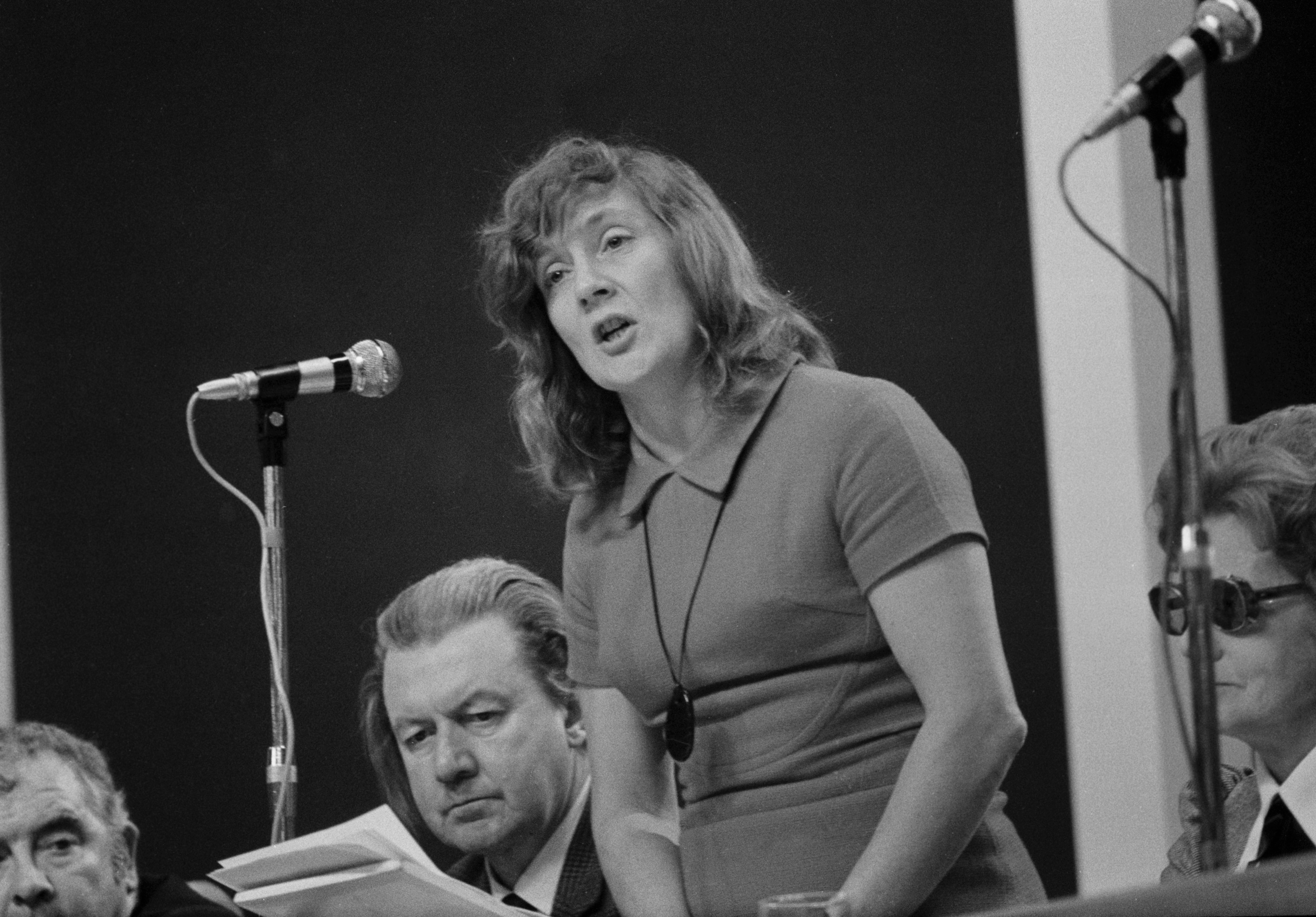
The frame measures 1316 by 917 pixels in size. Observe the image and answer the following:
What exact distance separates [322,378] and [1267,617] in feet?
4.35

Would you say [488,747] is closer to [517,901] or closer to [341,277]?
[517,901]

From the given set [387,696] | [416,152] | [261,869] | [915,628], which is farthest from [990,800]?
[416,152]

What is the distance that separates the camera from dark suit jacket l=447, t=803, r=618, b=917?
8.18 ft

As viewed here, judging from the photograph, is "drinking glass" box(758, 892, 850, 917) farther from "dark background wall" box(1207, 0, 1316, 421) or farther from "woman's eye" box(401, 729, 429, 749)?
"woman's eye" box(401, 729, 429, 749)

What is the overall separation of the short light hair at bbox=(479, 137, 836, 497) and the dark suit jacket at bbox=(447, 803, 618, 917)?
1.85 ft

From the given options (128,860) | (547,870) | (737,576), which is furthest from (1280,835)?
(128,860)

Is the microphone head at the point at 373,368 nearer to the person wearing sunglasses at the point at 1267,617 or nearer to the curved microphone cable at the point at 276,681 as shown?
the curved microphone cable at the point at 276,681

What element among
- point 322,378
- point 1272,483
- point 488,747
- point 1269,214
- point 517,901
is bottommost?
point 517,901

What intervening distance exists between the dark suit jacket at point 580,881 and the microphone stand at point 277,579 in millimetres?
290

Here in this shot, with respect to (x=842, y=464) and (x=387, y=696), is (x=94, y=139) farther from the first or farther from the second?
(x=842, y=464)

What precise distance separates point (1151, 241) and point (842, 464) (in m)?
0.73

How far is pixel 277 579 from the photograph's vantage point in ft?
8.19

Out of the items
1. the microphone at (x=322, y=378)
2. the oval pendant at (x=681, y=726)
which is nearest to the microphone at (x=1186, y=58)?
the oval pendant at (x=681, y=726)

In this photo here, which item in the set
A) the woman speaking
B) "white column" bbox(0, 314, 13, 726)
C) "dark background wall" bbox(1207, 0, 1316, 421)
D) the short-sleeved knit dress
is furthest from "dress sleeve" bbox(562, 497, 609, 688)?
"white column" bbox(0, 314, 13, 726)
